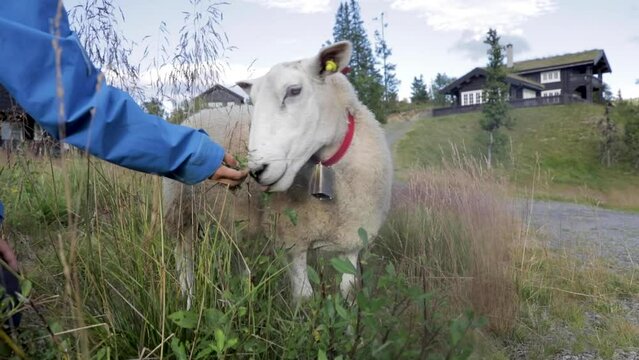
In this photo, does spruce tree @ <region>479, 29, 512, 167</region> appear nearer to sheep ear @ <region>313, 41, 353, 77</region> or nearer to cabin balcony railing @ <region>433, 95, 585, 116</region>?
cabin balcony railing @ <region>433, 95, 585, 116</region>

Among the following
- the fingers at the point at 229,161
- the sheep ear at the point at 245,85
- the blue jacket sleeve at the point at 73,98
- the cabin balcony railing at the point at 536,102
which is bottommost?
the fingers at the point at 229,161

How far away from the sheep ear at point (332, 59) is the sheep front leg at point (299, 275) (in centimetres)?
110

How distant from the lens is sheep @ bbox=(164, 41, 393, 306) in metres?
2.80

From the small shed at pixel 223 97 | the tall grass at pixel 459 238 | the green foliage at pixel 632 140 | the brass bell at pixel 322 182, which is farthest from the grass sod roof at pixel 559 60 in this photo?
the brass bell at pixel 322 182

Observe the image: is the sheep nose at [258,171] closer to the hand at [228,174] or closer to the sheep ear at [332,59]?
the hand at [228,174]

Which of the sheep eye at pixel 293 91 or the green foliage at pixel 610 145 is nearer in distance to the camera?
the sheep eye at pixel 293 91

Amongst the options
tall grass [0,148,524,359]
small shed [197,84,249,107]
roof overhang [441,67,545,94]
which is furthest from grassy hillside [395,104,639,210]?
tall grass [0,148,524,359]

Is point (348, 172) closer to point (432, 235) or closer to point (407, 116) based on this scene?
point (432, 235)

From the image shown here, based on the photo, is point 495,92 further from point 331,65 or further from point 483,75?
point 331,65

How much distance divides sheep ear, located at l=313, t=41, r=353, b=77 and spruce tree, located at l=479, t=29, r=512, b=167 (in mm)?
35528

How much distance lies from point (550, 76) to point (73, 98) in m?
71.2

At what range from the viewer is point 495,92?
39.0 meters

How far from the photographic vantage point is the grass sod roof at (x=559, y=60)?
2398 inches

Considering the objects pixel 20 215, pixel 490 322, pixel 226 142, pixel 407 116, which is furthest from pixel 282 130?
pixel 407 116
